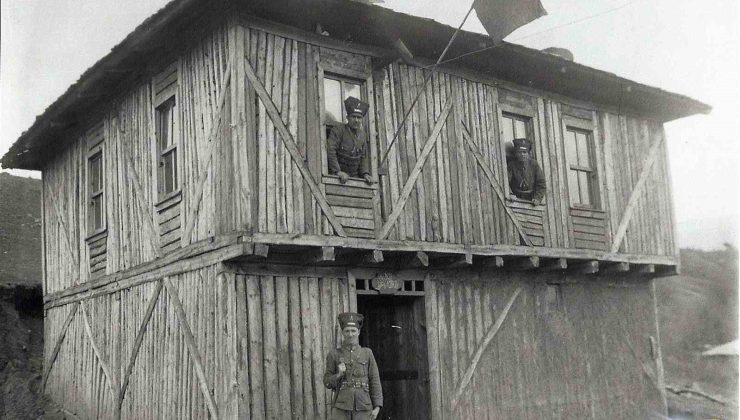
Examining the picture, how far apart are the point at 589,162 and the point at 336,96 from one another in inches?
242

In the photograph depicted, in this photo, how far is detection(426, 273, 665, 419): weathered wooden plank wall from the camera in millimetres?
12367

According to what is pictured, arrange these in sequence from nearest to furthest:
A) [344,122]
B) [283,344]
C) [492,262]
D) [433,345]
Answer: [283,344]
[344,122]
[433,345]
[492,262]

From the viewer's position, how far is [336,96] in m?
11.6

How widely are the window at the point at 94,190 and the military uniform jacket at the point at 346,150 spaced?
606 centimetres

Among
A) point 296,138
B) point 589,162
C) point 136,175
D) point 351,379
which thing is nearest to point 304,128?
point 296,138

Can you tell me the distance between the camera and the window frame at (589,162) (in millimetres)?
14578

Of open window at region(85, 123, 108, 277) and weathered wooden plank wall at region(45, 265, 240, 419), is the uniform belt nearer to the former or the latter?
weathered wooden plank wall at region(45, 265, 240, 419)

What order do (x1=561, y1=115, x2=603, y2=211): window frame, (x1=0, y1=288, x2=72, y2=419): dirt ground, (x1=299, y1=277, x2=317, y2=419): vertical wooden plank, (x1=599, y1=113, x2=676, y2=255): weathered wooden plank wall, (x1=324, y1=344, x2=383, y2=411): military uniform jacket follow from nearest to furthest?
(x1=324, y1=344, x2=383, y2=411): military uniform jacket, (x1=299, y1=277, x2=317, y2=419): vertical wooden plank, (x1=561, y1=115, x2=603, y2=211): window frame, (x1=599, y1=113, x2=676, y2=255): weathered wooden plank wall, (x1=0, y1=288, x2=72, y2=419): dirt ground

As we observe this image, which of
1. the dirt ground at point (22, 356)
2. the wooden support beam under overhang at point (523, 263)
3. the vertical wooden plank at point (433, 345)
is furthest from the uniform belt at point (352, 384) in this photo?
the dirt ground at point (22, 356)

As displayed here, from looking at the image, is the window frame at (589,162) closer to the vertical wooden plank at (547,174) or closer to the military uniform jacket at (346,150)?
the vertical wooden plank at (547,174)

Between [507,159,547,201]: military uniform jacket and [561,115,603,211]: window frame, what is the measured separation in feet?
3.14

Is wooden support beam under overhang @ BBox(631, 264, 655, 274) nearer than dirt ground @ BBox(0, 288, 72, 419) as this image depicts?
Yes

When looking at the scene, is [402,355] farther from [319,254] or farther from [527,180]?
[527,180]

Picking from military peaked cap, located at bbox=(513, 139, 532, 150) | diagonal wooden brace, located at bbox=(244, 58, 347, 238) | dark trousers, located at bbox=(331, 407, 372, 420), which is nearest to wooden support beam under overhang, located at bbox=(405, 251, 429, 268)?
diagonal wooden brace, located at bbox=(244, 58, 347, 238)
